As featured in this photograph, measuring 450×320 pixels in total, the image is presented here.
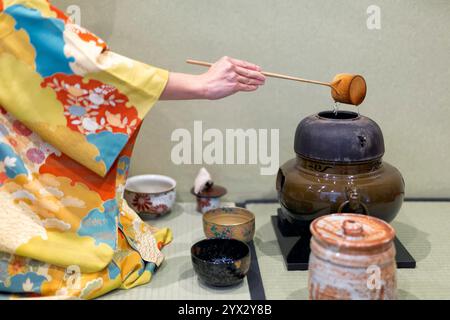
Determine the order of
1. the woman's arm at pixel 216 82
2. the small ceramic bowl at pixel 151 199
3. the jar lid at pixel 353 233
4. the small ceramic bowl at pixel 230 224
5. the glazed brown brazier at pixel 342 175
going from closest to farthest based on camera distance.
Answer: the jar lid at pixel 353 233 → the woman's arm at pixel 216 82 → the glazed brown brazier at pixel 342 175 → the small ceramic bowl at pixel 230 224 → the small ceramic bowl at pixel 151 199

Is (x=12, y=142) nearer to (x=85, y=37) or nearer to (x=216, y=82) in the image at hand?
(x=85, y=37)

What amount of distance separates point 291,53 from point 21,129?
3.49ft

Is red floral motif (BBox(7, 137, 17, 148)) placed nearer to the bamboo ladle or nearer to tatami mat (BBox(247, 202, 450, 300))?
the bamboo ladle

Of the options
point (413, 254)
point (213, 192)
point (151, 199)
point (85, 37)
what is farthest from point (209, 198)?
point (85, 37)

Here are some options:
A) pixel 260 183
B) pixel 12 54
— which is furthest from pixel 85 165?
pixel 260 183

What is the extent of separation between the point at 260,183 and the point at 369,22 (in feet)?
2.46

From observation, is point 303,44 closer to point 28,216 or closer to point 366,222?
point 366,222

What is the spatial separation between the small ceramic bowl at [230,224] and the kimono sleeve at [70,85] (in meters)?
0.44

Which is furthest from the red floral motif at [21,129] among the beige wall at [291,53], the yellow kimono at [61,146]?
the beige wall at [291,53]

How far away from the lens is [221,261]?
1.67 m

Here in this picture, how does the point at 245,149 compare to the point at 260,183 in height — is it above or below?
above

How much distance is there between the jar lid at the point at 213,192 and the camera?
7.04 feet

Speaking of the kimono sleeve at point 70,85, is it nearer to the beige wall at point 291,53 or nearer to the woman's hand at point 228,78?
the woman's hand at point 228,78

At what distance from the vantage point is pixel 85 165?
4.95ft
